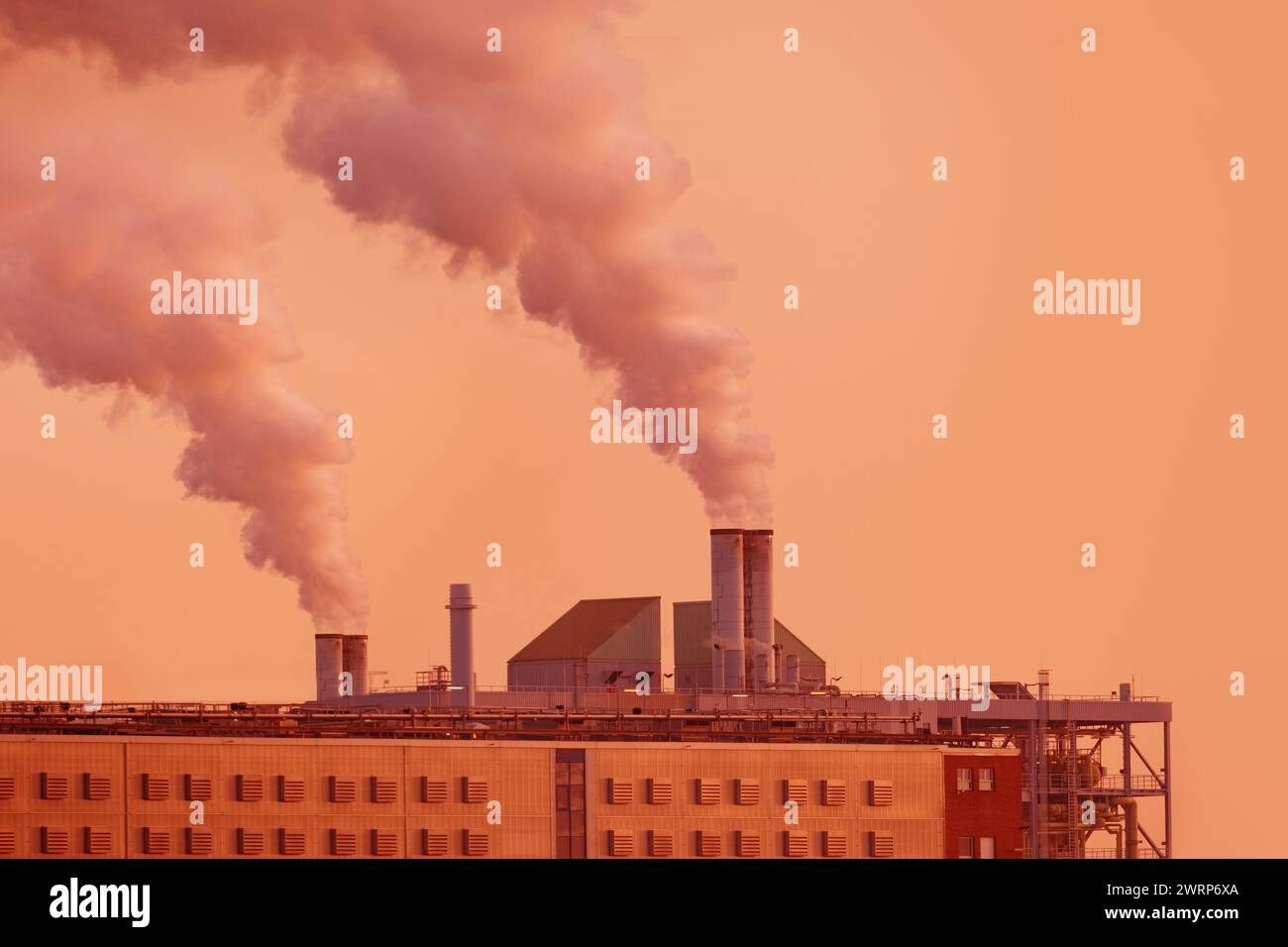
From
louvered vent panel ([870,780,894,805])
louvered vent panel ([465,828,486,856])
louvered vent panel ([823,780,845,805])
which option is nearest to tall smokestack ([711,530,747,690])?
louvered vent panel ([870,780,894,805])

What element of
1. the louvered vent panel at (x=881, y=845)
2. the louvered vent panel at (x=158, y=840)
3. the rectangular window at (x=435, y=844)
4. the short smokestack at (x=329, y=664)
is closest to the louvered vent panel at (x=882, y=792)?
the louvered vent panel at (x=881, y=845)

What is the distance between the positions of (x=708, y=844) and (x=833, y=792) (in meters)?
4.34

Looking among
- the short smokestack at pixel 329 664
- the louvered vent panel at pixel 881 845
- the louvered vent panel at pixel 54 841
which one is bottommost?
the louvered vent panel at pixel 881 845

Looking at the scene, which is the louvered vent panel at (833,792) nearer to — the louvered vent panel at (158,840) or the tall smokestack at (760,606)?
the louvered vent panel at (158,840)

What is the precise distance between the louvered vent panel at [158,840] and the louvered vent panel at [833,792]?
66.3 feet

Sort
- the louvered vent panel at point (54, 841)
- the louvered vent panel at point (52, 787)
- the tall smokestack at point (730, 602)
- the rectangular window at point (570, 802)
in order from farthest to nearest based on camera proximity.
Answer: the tall smokestack at point (730, 602) < the rectangular window at point (570, 802) < the louvered vent panel at point (52, 787) < the louvered vent panel at point (54, 841)

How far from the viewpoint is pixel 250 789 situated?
76.8 meters

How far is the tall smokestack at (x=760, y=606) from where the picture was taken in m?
116

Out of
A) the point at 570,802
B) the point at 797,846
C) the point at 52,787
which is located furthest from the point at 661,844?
the point at 52,787

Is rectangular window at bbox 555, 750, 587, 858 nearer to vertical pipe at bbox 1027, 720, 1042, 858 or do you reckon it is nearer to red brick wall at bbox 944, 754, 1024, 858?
red brick wall at bbox 944, 754, 1024, 858

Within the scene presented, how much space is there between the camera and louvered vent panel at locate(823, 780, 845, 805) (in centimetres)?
8206

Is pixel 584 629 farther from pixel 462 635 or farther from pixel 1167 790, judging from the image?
pixel 1167 790

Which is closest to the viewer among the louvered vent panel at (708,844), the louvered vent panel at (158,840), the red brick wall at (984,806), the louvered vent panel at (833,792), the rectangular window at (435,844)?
the louvered vent panel at (158,840)

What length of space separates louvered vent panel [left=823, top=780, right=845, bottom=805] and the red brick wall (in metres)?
3.55
